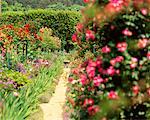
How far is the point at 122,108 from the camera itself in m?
4.33

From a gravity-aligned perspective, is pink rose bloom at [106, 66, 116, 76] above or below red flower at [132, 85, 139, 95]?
above

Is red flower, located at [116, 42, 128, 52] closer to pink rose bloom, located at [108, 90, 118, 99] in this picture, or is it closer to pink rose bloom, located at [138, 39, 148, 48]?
pink rose bloom, located at [138, 39, 148, 48]

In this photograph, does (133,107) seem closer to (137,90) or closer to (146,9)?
(137,90)

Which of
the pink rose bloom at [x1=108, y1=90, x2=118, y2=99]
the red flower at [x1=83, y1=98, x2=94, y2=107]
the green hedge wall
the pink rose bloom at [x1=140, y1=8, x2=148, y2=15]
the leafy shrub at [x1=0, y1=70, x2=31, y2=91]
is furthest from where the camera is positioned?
the green hedge wall

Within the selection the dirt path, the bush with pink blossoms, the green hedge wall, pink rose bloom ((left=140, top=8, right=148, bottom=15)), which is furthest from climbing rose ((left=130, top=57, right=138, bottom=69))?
the green hedge wall

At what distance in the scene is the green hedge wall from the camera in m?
21.7

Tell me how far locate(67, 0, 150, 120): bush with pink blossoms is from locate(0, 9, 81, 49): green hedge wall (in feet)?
55.6

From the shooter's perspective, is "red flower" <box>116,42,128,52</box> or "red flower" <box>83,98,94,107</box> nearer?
"red flower" <box>116,42,128,52</box>

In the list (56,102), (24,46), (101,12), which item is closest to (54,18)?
(24,46)

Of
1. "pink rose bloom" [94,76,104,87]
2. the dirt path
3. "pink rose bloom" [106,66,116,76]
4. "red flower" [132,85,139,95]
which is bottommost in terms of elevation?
the dirt path

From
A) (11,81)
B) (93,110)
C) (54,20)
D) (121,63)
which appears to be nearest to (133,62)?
(121,63)

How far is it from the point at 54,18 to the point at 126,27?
1764 centimetres

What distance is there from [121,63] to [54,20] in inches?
699

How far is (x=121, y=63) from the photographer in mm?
4195
